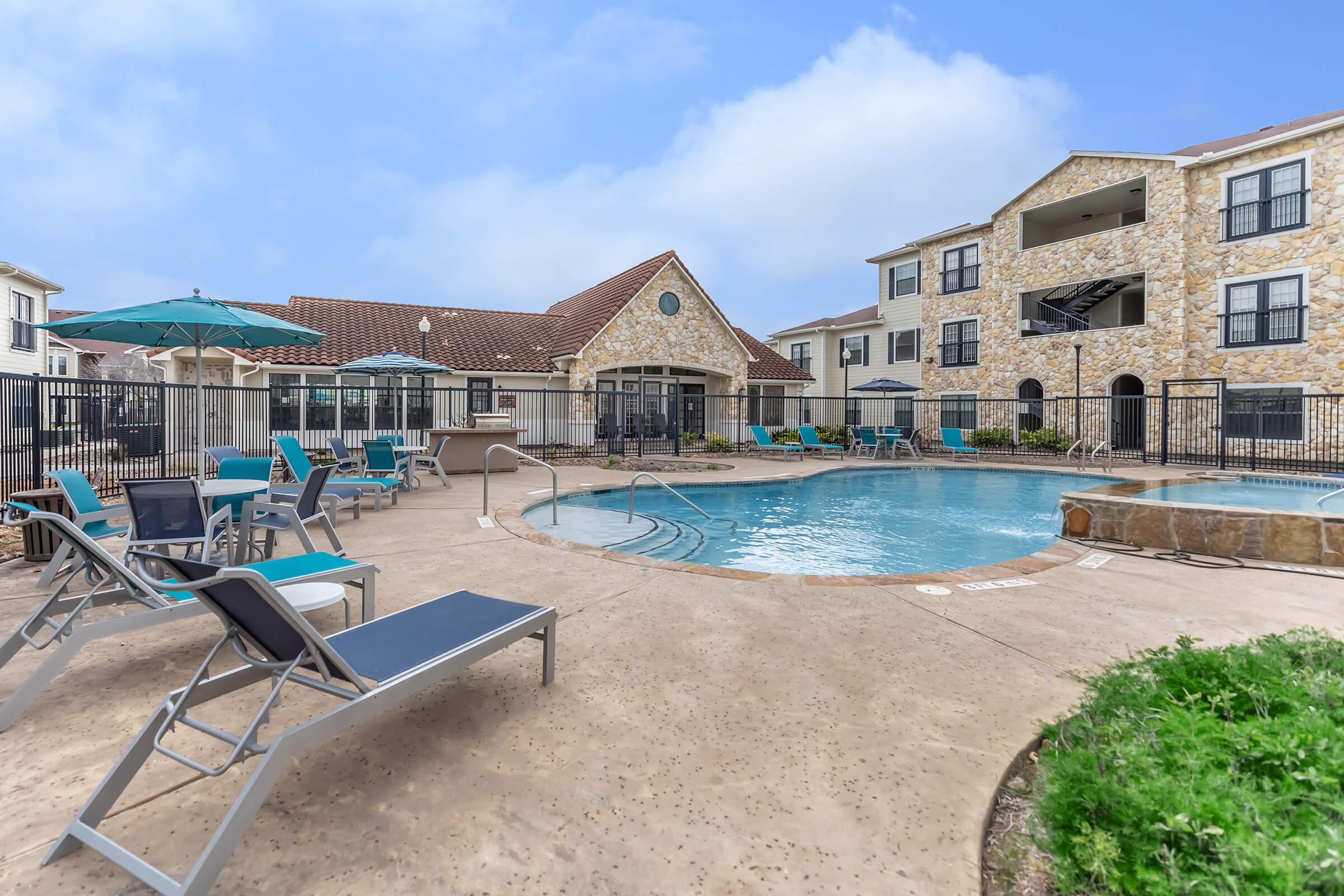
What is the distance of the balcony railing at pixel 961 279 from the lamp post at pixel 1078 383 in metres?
4.71

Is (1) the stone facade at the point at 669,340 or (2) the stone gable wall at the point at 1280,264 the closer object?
(2) the stone gable wall at the point at 1280,264

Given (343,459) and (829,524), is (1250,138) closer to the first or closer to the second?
(829,524)

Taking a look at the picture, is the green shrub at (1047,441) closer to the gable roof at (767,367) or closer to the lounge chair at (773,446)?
the lounge chair at (773,446)

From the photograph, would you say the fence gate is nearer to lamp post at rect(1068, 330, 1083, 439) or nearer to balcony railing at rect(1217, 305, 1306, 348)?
balcony railing at rect(1217, 305, 1306, 348)

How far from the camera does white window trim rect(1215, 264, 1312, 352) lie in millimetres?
17016

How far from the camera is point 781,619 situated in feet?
13.4

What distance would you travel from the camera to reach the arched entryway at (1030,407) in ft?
74.0

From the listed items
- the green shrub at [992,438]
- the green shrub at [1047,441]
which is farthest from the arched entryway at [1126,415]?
the green shrub at [992,438]

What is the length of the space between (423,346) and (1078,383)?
19134mm

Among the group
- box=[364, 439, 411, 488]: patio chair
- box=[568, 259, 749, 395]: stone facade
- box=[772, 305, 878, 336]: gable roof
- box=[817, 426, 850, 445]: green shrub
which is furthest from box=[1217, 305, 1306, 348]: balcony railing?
box=[364, 439, 411, 488]: patio chair

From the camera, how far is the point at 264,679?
7.77ft

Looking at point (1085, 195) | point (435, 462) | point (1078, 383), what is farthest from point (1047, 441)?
point (435, 462)

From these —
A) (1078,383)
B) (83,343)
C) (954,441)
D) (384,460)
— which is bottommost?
(384,460)

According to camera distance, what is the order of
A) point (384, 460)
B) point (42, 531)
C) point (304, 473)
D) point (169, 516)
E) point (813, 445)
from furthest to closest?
point (813, 445) < point (384, 460) < point (304, 473) < point (42, 531) < point (169, 516)
